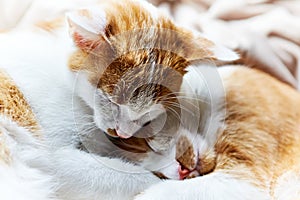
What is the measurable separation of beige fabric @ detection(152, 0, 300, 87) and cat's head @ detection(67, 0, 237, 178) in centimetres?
10

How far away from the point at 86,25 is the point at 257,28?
1.32 feet

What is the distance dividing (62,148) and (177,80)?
0.89ft

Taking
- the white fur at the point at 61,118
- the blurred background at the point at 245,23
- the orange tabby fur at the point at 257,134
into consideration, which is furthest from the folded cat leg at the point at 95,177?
the blurred background at the point at 245,23

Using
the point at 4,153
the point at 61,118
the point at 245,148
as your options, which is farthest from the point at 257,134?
the point at 4,153

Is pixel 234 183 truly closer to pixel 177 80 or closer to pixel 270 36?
pixel 177 80

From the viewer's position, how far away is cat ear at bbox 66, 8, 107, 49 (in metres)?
0.95

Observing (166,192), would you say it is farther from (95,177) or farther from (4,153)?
(4,153)

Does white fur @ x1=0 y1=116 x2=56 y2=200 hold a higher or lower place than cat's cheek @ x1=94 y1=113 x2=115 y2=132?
lower

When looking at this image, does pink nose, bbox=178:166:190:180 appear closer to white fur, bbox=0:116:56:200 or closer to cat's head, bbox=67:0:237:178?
cat's head, bbox=67:0:237:178

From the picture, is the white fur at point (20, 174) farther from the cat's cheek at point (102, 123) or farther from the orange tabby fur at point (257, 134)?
the orange tabby fur at point (257, 134)

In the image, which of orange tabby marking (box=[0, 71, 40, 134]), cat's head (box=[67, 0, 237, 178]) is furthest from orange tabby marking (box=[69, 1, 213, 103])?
orange tabby marking (box=[0, 71, 40, 134])

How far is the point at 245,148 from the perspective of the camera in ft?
3.38

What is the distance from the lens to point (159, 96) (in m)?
0.99

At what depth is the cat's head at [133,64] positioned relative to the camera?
3.15ft
